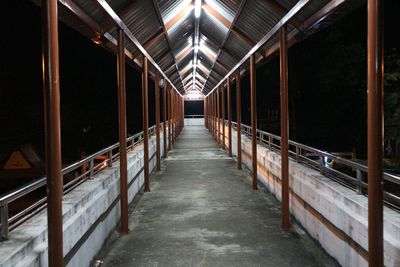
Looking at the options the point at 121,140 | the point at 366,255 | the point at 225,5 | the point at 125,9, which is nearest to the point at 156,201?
the point at 121,140

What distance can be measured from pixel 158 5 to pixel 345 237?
6.46 m

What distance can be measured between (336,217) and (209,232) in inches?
95.0

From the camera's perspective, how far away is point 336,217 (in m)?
5.30

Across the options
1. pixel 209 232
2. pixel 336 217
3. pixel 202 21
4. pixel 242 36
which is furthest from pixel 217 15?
pixel 336 217

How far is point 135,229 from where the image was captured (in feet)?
24.2

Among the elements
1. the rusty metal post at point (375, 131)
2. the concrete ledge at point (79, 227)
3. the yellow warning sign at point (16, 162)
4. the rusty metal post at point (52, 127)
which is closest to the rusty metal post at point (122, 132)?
the concrete ledge at point (79, 227)

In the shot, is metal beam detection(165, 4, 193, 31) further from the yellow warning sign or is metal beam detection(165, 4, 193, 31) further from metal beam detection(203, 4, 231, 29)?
the yellow warning sign

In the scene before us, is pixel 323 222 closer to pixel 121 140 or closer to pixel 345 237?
pixel 345 237

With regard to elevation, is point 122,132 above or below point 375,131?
below

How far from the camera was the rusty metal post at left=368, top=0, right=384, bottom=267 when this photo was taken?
12.1 feet

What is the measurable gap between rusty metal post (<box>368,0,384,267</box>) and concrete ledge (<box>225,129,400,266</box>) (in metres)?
0.21

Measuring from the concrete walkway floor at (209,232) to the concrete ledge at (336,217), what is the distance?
0.98 ft

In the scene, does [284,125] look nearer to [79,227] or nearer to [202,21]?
[79,227]

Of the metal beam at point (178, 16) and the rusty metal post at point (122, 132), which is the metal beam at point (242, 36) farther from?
the rusty metal post at point (122, 132)
